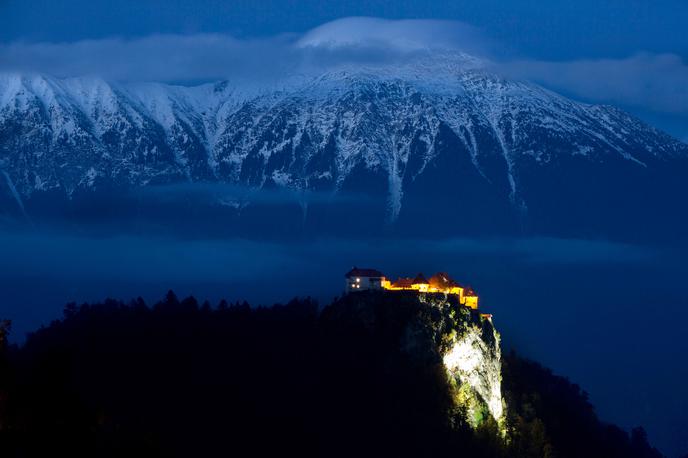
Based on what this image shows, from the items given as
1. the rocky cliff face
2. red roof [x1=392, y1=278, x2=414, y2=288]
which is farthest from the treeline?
red roof [x1=392, y1=278, x2=414, y2=288]

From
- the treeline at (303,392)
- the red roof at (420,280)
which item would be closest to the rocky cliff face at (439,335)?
the treeline at (303,392)

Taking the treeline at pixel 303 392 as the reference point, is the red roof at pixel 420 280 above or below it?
above

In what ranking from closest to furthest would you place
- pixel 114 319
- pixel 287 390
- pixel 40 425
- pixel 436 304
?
1. pixel 40 425
2. pixel 436 304
3. pixel 287 390
4. pixel 114 319

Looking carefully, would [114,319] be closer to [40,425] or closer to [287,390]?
[287,390]

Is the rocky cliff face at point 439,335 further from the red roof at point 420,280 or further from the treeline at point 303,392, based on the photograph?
the red roof at point 420,280

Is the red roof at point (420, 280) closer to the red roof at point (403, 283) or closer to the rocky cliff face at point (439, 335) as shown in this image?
the red roof at point (403, 283)

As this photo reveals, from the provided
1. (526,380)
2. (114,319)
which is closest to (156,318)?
(114,319)

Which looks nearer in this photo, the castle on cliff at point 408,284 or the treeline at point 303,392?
the treeline at point 303,392
